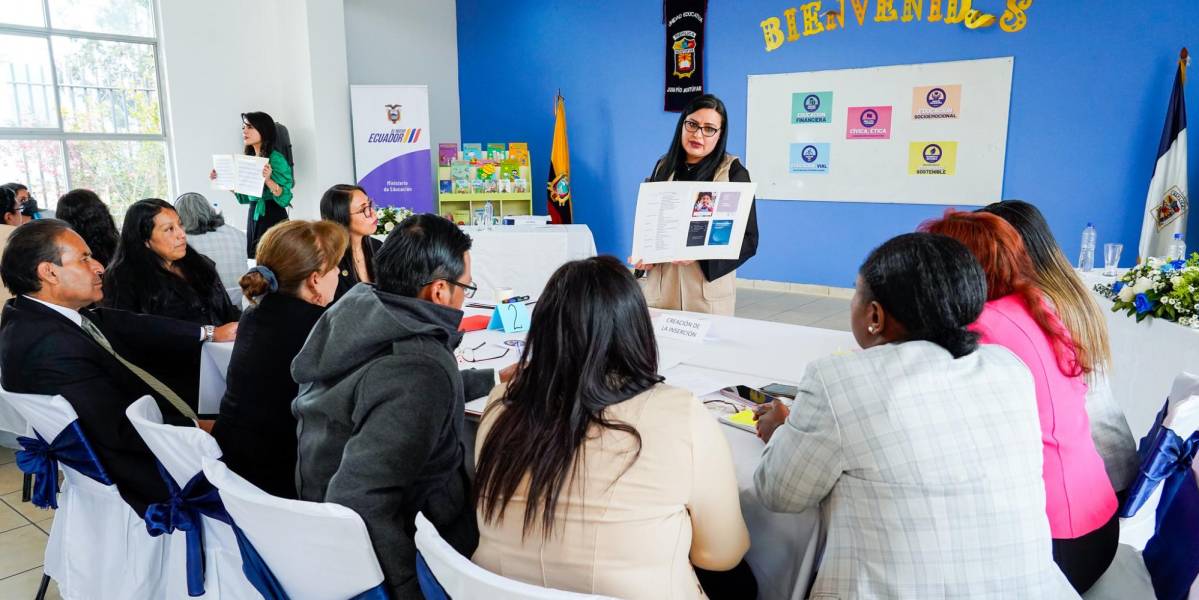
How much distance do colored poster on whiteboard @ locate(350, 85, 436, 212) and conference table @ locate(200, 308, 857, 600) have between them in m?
4.96

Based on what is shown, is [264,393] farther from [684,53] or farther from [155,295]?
[684,53]

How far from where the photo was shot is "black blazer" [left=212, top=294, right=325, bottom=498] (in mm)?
1783

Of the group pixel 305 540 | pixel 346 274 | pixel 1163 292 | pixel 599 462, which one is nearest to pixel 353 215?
pixel 346 274

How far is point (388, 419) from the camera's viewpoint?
1.40 metres

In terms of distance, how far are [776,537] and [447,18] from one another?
838 cm

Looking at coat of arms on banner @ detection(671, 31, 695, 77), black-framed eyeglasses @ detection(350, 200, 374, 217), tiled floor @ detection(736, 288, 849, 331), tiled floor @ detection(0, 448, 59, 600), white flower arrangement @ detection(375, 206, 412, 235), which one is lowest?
tiled floor @ detection(0, 448, 59, 600)

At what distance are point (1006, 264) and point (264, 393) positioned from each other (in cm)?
171

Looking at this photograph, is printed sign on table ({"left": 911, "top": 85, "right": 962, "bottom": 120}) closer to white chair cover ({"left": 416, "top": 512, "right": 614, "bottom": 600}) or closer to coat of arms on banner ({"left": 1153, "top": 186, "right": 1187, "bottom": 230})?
coat of arms on banner ({"left": 1153, "top": 186, "right": 1187, "bottom": 230})

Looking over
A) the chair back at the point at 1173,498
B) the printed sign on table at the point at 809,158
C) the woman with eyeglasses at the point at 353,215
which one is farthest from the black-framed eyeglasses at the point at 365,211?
the printed sign on table at the point at 809,158

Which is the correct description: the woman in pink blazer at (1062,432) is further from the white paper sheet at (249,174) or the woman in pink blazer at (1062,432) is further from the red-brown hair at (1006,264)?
the white paper sheet at (249,174)

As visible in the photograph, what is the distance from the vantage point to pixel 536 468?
1.16 m

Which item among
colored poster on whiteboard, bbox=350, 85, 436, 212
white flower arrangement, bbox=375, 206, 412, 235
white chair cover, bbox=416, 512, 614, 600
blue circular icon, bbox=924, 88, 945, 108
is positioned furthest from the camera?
colored poster on whiteboard, bbox=350, 85, 436, 212

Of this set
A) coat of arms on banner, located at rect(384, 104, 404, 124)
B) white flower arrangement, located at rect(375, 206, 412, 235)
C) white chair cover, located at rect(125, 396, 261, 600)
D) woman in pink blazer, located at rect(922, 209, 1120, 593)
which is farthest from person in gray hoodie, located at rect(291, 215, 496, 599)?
coat of arms on banner, located at rect(384, 104, 404, 124)

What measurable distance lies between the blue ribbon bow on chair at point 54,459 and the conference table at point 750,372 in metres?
0.60
